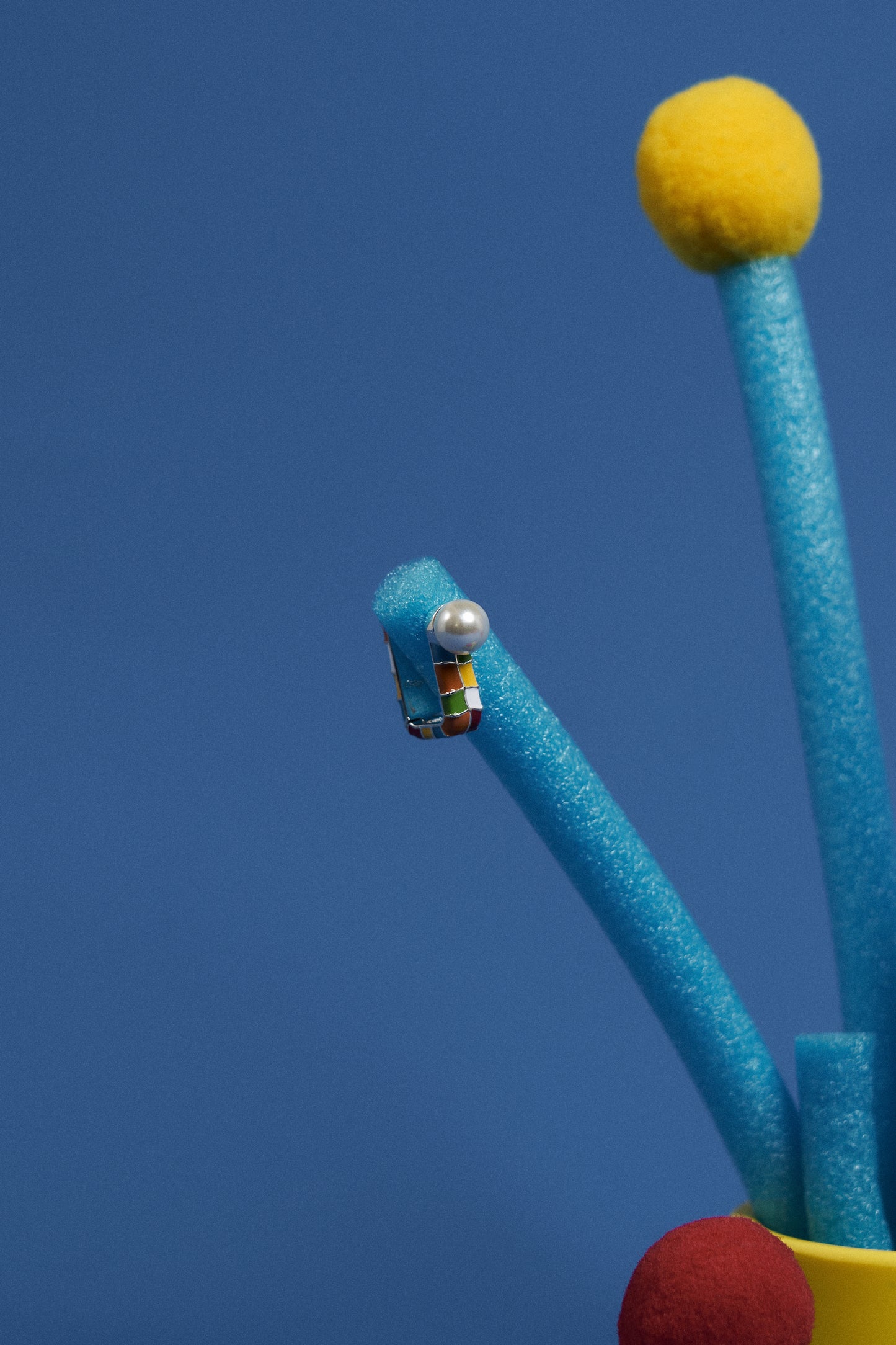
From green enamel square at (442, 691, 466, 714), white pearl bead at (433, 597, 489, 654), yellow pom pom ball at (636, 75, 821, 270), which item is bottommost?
green enamel square at (442, 691, 466, 714)

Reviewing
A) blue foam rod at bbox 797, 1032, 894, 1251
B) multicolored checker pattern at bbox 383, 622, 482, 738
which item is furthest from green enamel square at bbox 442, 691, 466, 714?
blue foam rod at bbox 797, 1032, 894, 1251

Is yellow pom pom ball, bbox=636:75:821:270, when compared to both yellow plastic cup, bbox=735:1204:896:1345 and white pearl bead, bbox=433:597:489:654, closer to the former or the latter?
white pearl bead, bbox=433:597:489:654

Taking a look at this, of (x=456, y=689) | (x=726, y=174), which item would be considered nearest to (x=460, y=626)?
(x=456, y=689)

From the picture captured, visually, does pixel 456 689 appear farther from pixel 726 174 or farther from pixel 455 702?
pixel 726 174

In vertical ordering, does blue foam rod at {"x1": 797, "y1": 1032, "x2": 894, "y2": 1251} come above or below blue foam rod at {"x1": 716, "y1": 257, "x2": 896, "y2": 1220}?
below

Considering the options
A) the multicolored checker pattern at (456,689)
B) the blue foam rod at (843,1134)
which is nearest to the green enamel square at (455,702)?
the multicolored checker pattern at (456,689)

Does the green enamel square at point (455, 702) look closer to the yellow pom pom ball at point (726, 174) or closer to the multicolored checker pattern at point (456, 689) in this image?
the multicolored checker pattern at point (456, 689)
